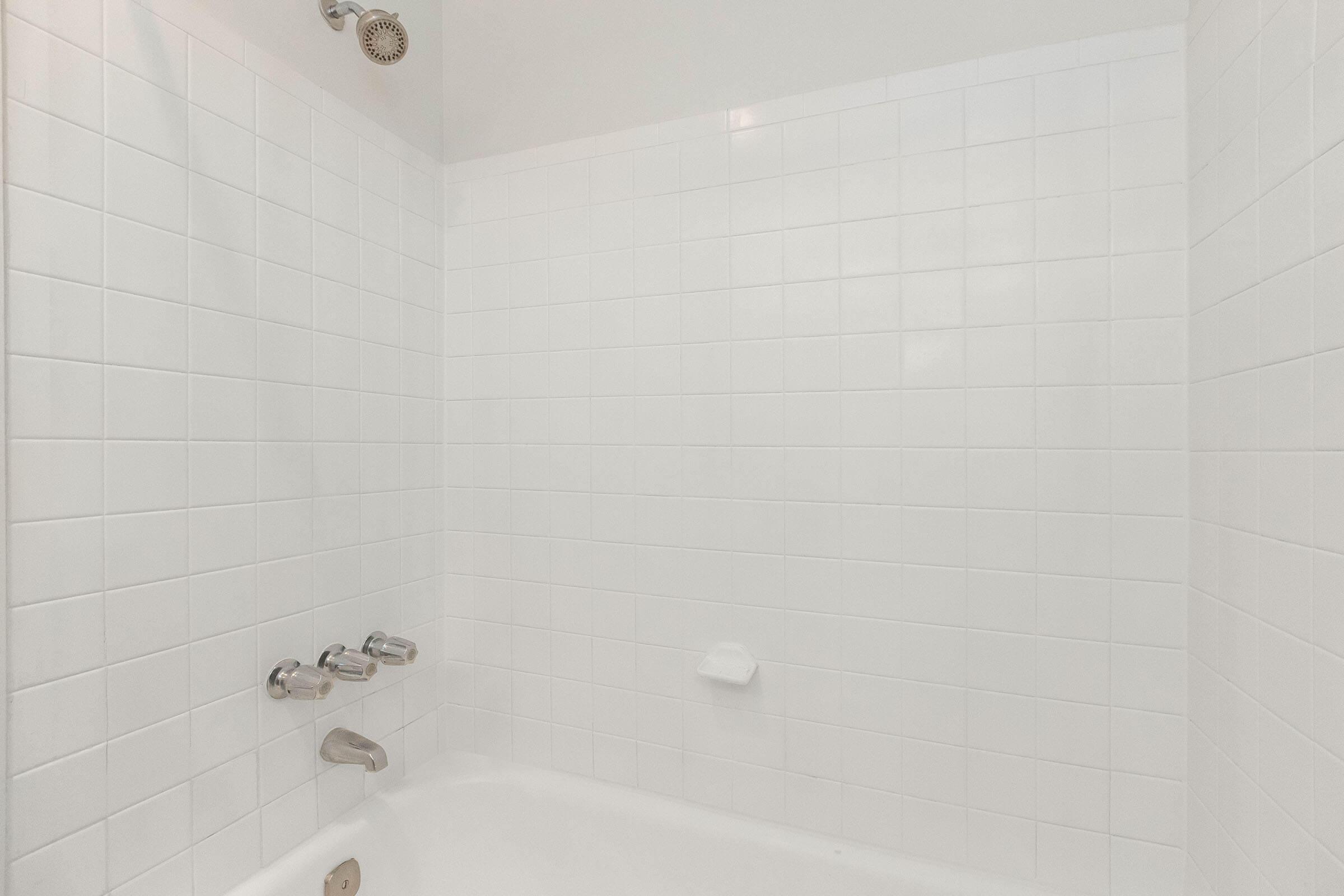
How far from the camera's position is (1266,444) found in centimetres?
95

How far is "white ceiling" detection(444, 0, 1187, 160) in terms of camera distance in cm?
129

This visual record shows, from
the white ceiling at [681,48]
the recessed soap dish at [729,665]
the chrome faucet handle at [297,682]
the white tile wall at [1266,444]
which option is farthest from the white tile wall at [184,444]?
the white tile wall at [1266,444]

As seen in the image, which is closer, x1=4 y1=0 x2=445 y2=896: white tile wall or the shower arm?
x1=4 y1=0 x2=445 y2=896: white tile wall

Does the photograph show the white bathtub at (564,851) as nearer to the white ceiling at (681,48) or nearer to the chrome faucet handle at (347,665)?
the chrome faucet handle at (347,665)

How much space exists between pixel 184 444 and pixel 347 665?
531 mm

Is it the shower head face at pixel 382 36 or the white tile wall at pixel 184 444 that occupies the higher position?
the shower head face at pixel 382 36

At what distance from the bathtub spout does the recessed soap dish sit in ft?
2.24

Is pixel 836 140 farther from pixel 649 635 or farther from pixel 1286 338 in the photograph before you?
pixel 649 635

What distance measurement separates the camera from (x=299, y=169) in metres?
1.37

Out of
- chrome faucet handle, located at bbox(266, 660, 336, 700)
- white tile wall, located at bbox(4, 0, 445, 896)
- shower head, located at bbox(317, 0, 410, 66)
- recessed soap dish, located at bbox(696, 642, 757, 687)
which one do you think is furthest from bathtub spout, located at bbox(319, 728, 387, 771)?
shower head, located at bbox(317, 0, 410, 66)

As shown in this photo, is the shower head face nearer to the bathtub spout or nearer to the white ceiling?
the white ceiling

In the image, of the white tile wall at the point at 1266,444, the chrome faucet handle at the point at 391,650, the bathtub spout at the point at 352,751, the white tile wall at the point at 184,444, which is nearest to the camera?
the white tile wall at the point at 1266,444

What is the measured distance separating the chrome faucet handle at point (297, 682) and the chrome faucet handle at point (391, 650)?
17 cm

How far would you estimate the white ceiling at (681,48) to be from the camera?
1.29 m
